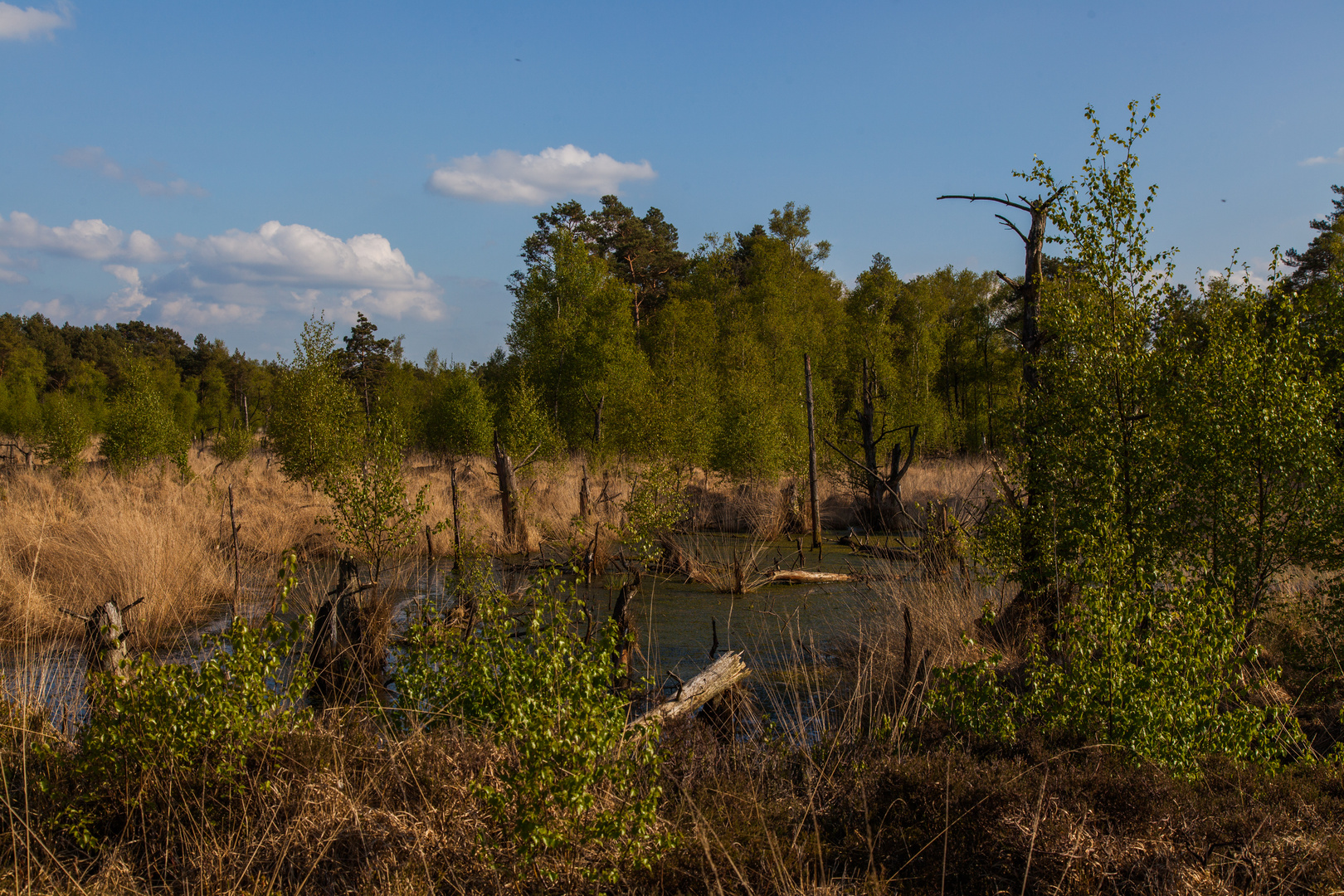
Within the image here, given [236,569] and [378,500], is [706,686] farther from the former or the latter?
[378,500]

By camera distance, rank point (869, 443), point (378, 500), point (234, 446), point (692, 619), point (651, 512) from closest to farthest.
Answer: point (378, 500) < point (692, 619) < point (651, 512) < point (869, 443) < point (234, 446)

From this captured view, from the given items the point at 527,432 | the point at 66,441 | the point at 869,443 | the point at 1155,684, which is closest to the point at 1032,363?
the point at 1155,684

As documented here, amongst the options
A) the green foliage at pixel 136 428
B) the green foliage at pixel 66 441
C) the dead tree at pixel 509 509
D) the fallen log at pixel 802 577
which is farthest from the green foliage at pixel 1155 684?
the green foliage at pixel 66 441

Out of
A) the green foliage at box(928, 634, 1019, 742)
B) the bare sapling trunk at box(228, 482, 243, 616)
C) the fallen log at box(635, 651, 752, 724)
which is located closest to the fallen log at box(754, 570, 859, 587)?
the fallen log at box(635, 651, 752, 724)

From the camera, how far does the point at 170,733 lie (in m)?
3.77

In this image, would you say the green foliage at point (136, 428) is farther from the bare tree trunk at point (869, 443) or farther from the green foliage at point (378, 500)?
the bare tree trunk at point (869, 443)

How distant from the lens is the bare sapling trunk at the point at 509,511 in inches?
590

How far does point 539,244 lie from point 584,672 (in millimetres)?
41435

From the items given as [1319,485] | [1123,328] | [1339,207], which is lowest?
[1319,485]

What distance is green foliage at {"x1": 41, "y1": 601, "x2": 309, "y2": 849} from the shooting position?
3.78 m

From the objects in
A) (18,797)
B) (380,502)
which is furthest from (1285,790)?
(380,502)

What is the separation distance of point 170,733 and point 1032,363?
6391 millimetres

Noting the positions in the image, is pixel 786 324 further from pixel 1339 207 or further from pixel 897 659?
pixel 897 659

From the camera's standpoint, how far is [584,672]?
11.6 feet
